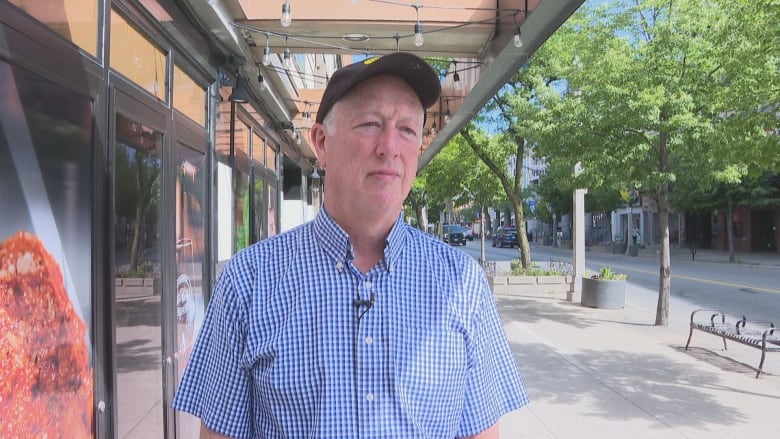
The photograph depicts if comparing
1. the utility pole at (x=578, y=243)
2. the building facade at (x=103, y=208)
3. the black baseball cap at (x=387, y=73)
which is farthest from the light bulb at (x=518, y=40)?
the utility pole at (x=578, y=243)

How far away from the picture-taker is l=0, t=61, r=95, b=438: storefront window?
2133 millimetres

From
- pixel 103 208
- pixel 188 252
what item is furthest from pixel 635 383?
pixel 103 208

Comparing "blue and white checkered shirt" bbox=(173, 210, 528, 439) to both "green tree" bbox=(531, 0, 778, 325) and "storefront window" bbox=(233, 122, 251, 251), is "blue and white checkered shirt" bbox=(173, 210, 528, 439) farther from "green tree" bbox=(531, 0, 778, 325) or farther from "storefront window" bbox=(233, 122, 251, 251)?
"green tree" bbox=(531, 0, 778, 325)

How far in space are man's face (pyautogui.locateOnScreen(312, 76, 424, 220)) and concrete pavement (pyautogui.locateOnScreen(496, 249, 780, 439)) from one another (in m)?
4.04

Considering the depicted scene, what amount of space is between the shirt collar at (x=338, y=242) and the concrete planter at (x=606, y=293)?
11.4 metres

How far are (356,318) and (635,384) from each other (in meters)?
6.02

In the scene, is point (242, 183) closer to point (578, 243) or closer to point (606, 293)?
point (606, 293)

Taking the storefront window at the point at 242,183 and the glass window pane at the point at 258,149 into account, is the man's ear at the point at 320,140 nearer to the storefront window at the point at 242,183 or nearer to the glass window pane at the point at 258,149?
the storefront window at the point at 242,183

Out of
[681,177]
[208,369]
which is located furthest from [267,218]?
[681,177]

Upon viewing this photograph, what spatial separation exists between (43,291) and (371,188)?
161 centimetres

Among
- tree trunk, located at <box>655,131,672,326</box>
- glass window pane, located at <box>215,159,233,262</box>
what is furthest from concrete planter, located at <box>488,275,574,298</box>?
glass window pane, located at <box>215,159,233,262</box>

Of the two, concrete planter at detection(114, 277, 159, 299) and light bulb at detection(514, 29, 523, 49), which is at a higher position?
light bulb at detection(514, 29, 523, 49)

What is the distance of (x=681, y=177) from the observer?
29062mm

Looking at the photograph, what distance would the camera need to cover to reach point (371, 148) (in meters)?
1.58
